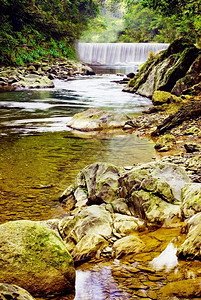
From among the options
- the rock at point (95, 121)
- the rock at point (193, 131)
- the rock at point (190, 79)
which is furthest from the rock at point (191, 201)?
the rock at point (190, 79)

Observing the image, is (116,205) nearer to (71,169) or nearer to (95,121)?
(71,169)

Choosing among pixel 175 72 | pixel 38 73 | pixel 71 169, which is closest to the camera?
pixel 71 169

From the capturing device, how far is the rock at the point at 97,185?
4660 millimetres

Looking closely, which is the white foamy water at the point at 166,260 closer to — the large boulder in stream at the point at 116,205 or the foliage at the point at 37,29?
the large boulder in stream at the point at 116,205

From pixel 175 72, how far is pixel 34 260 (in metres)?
13.7

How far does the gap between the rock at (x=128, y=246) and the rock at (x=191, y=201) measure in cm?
75

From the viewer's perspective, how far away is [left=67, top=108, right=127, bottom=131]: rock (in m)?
10.1

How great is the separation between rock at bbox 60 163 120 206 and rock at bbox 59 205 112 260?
1.41ft

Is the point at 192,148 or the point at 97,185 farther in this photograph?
the point at 192,148

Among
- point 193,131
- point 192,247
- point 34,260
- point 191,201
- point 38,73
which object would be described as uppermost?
point 38,73

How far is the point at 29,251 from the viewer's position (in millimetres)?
2883

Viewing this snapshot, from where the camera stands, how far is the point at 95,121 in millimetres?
10273

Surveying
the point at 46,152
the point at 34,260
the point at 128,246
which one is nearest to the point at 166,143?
the point at 46,152

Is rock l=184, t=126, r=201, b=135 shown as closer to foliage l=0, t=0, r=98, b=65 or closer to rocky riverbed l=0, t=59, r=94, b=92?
rocky riverbed l=0, t=59, r=94, b=92
